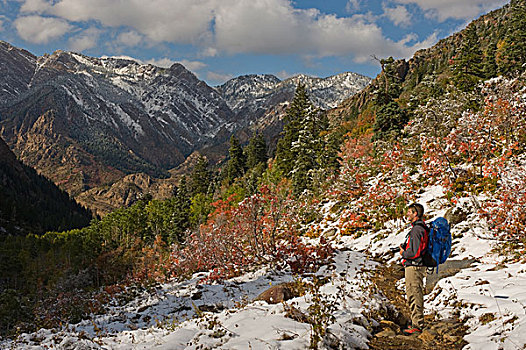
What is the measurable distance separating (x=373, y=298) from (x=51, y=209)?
17190cm

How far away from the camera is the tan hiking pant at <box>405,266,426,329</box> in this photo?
578 centimetres

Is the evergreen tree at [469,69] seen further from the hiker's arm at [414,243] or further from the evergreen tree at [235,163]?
the evergreen tree at [235,163]

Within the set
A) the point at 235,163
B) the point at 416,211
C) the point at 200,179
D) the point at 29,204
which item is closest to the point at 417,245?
the point at 416,211

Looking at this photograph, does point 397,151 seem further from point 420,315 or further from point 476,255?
point 420,315

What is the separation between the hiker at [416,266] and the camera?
5.81 meters

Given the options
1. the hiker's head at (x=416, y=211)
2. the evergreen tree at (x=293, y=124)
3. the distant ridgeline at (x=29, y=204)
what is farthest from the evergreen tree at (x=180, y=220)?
the distant ridgeline at (x=29, y=204)

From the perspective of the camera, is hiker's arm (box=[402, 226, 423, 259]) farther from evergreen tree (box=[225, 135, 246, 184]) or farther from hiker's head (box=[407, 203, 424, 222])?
evergreen tree (box=[225, 135, 246, 184])

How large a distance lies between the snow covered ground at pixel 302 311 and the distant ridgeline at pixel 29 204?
331ft

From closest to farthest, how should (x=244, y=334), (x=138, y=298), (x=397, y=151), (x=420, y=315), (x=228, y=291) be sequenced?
(x=244, y=334)
(x=420, y=315)
(x=228, y=291)
(x=138, y=298)
(x=397, y=151)

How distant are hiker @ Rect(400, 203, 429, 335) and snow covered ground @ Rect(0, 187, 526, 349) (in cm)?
67

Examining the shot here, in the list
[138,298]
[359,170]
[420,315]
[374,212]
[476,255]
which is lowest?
[138,298]

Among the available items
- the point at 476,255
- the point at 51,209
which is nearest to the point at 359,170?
the point at 476,255

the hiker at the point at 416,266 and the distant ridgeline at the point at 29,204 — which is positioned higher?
the distant ridgeline at the point at 29,204

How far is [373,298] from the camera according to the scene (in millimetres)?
6469
